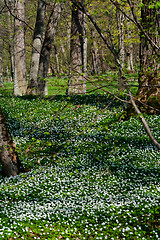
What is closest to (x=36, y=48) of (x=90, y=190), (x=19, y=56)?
(x=19, y=56)

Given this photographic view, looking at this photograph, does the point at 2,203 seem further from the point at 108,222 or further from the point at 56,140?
the point at 56,140

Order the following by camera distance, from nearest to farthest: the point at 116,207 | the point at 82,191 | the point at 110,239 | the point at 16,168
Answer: the point at 110,239 → the point at 116,207 → the point at 82,191 → the point at 16,168

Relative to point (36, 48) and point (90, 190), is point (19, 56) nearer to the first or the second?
point (36, 48)

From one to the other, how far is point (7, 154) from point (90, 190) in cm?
297

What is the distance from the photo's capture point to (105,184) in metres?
7.65

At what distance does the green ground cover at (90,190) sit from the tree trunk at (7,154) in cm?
35

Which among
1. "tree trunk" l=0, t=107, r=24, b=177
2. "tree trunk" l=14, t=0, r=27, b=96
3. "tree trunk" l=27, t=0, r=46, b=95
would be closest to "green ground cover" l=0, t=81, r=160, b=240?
"tree trunk" l=0, t=107, r=24, b=177

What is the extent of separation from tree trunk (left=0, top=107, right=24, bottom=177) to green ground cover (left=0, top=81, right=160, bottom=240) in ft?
1.13

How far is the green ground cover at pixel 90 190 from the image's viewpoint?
525cm

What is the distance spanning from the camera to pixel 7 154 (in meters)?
8.05

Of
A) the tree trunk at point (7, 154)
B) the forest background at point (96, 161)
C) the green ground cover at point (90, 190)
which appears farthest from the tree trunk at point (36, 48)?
the tree trunk at point (7, 154)

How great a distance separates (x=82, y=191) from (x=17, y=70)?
523 inches

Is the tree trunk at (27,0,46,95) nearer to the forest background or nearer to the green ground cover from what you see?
the forest background

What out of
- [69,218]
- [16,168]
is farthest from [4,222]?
[16,168]
